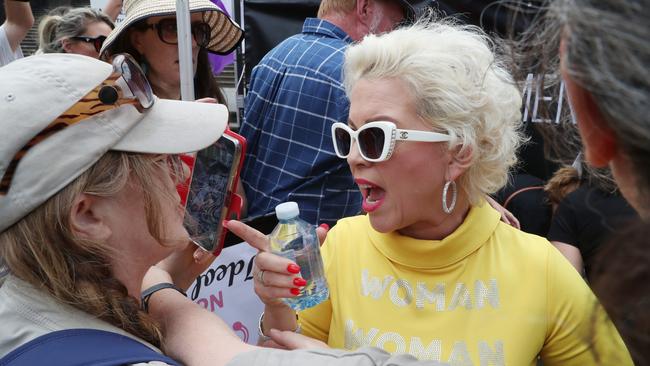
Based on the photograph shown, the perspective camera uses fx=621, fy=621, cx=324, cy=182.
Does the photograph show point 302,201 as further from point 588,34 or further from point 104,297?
point 588,34

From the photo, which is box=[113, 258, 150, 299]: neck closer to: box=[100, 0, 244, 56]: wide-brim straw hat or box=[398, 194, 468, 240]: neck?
box=[398, 194, 468, 240]: neck

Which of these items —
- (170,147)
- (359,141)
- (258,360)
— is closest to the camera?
(258,360)

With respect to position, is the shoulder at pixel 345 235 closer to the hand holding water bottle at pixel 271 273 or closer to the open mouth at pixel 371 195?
the open mouth at pixel 371 195

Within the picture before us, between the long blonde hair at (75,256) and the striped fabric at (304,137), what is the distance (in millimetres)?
1552

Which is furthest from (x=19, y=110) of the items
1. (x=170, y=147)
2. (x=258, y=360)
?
(x=258, y=360)

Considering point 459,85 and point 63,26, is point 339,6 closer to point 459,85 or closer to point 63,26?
point 459,85

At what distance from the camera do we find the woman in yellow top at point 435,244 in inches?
69.5

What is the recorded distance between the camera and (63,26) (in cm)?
389

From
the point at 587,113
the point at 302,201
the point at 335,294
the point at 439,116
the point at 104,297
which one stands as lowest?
the point at 302,201

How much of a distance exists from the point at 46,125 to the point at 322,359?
70 cm

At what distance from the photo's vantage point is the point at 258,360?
1173 millimetres

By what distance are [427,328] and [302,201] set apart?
1.23 m

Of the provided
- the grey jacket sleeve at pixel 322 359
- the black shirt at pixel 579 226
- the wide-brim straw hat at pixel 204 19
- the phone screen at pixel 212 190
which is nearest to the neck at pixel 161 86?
the wide-brim straw hat at pixel 204 19

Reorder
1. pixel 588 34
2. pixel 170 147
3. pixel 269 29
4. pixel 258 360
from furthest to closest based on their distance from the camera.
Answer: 1. pixel 269 29
2. pixel 170 147
3. pixel 258 360
4. pixel 588 34
